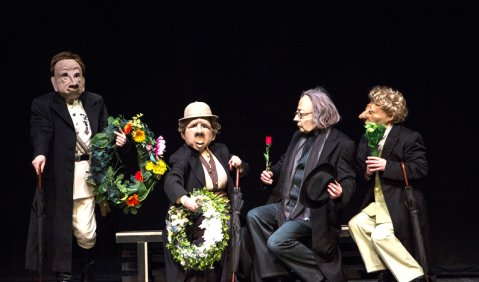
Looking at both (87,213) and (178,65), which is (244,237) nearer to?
(87,213)

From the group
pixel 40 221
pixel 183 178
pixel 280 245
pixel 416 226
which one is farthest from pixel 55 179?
pixel 416 226

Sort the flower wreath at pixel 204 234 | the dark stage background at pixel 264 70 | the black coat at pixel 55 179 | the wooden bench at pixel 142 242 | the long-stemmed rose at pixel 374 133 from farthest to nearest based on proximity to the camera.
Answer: the dark stage background at pixel 264 70 < the wooden bench at pixel 142 242 < the black coat at pixel 55 179 < the long-stemmed rose at pixel 374 133 < the flower wreath at pixel 204 234

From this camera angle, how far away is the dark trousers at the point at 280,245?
590 centimetres

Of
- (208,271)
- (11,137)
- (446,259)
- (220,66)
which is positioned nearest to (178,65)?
(220,66)

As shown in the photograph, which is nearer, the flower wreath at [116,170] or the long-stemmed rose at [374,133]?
the long-stemmed rose at [374,133]

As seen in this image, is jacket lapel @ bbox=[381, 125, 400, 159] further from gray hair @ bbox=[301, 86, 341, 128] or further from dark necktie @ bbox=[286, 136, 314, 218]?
dark necktie @ bbox=[286, 136, 314, 218]

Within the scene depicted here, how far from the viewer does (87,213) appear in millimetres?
6184

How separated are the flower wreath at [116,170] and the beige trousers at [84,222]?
3.5 inches

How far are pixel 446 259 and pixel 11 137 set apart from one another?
13.2ft

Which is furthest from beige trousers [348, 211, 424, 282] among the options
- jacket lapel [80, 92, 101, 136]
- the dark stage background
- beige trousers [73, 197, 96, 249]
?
jacket lapel [80, 92, 101, 136]

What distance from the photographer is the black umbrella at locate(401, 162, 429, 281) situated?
5.94m

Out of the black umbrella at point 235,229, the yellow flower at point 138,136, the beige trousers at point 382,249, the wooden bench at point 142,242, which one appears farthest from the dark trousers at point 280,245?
the yellow flower at point 138,136

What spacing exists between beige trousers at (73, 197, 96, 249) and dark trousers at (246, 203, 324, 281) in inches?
44.7

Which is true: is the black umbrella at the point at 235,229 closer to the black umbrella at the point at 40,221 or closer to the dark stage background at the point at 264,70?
the black umbrella at the point at 40,221
